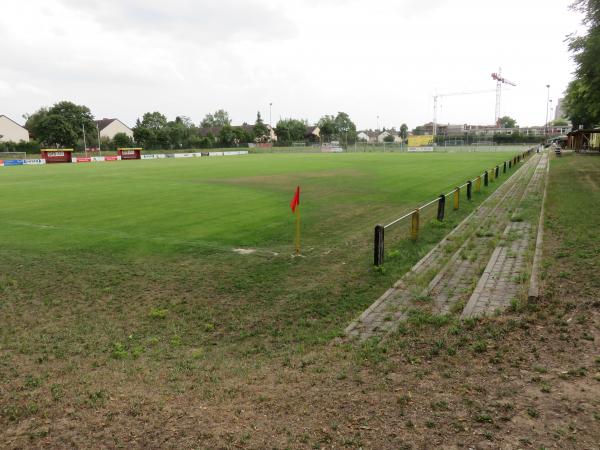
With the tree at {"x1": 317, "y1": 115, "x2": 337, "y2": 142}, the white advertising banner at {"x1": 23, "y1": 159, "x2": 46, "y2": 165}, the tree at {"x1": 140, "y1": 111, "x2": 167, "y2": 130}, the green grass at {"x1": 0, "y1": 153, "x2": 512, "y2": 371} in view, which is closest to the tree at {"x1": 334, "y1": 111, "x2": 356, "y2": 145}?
the tree at {"x1": 317, "y1": 115, "x2": 337, "y2": 142}

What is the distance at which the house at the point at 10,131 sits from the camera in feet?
276

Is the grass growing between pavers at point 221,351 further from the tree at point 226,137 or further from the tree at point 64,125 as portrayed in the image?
the tree at point 226,137

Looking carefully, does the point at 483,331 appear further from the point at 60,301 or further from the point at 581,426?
the point at 60,301

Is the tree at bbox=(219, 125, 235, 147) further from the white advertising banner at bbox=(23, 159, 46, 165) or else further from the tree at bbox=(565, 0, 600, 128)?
the tree at bbox=(565, 0, 600, 128)

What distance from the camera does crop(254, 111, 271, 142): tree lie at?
122000 millimetres

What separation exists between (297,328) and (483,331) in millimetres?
2699

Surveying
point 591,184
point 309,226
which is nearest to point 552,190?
point 591,184

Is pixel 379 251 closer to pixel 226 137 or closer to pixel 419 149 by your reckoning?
pixel 419 149

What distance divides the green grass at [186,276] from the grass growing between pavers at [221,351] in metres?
0.04

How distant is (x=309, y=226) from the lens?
46.0 ft

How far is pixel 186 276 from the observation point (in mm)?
9172

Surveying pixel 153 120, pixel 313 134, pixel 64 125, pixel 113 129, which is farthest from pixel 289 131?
pixel 64 125

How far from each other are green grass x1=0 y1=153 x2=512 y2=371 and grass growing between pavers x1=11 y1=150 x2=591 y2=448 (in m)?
0.04

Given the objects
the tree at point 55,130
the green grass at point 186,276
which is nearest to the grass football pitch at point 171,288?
the green grass at point 186,276
